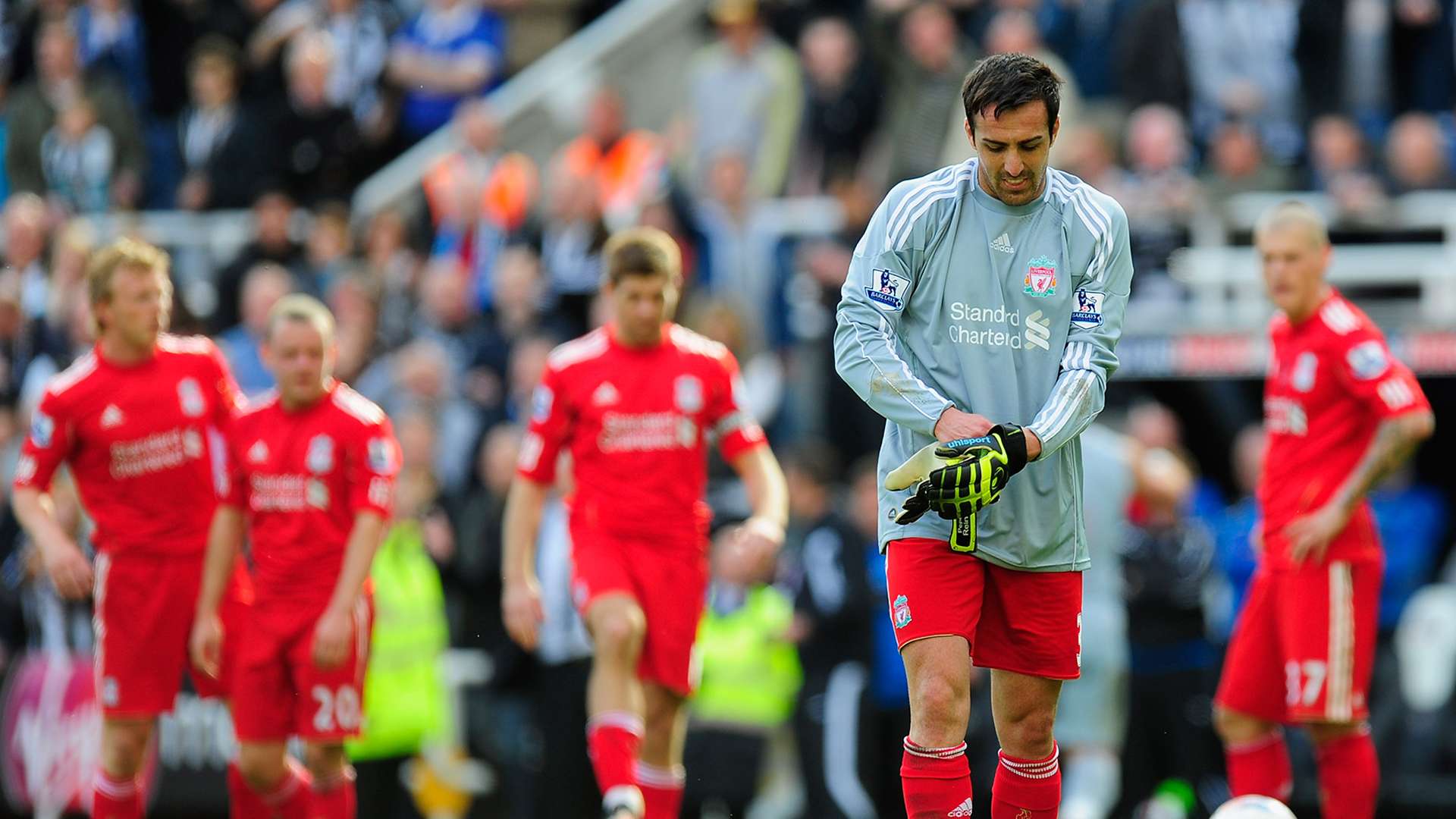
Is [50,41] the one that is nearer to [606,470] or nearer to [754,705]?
[754,705]

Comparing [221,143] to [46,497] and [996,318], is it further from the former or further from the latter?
[996,318]

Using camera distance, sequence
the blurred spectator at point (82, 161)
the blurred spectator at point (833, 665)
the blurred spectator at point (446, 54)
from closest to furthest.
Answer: the blurred spectator at point (833, 665)
the blurred spectator at point (446, 54)
the blurred spectator at point (82, 161)

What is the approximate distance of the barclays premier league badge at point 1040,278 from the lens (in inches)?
258

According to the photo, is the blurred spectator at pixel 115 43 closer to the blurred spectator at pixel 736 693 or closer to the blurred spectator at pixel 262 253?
the blurred spectator at pixel 262 253

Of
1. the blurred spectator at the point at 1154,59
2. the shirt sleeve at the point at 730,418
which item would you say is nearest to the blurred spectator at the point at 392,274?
the blurred spectator at the point at 1154,59

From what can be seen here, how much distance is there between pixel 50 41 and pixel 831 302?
26.5ft

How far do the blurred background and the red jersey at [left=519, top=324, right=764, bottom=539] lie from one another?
3064mm

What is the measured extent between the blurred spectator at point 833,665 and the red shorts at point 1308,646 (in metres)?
3.39

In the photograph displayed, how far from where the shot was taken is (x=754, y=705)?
12062 mm

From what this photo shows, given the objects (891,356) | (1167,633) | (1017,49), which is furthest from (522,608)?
(1017,49)

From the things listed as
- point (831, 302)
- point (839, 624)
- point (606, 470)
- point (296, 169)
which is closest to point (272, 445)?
point (606, 470)

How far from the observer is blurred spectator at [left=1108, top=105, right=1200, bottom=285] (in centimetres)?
1284

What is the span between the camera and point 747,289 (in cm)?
1414

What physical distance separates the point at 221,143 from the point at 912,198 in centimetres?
1085
